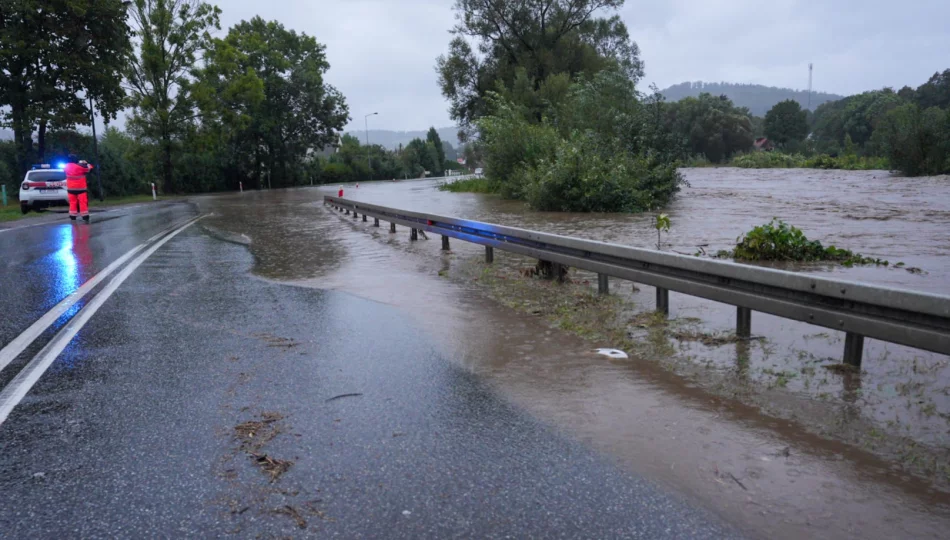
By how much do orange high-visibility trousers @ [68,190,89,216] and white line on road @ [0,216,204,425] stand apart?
41.4ft

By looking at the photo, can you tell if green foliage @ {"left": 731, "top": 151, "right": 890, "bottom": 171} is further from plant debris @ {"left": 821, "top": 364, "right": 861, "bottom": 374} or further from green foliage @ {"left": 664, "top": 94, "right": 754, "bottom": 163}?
plant debris @ {"left": 821, "top": 364, "right": 861, "bottom": 374}

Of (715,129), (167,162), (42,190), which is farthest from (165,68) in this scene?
(715,129)

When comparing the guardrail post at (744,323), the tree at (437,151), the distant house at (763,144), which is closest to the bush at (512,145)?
the guardrail post at (744,323)

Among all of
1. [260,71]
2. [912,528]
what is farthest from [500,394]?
[260,71]

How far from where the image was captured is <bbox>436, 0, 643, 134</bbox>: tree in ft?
139

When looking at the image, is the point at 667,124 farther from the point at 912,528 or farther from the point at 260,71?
the point at 260,71

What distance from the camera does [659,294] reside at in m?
7.37

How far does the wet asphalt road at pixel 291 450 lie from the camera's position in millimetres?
3027

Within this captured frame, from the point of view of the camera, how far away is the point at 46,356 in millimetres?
5660

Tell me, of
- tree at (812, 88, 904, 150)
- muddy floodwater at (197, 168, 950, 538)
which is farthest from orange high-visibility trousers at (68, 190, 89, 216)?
tree at (812, 88, 904, 150)

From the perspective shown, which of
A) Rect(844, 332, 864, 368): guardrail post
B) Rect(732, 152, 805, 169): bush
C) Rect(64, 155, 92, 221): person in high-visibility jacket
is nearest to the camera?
Rect(844, 332, 864, 368): guardrail post

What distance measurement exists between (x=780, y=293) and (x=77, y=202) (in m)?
20.4

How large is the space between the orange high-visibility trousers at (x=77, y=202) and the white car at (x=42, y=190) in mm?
6111

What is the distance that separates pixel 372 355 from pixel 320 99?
6877 centimetres
